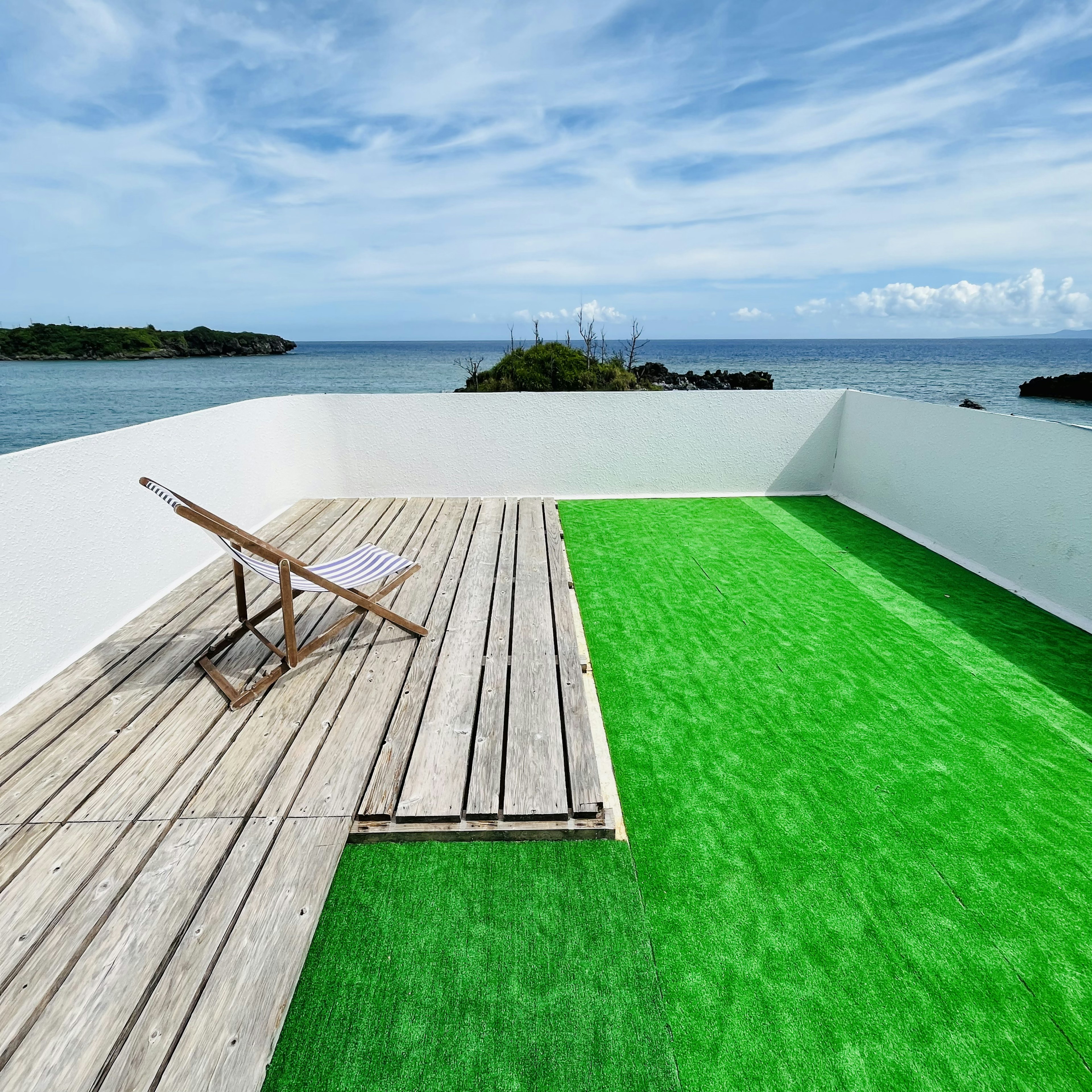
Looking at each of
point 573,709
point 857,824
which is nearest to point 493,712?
point 573,709

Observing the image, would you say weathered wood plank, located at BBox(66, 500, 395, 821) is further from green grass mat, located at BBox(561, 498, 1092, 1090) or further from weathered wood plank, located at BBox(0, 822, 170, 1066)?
green grass mat, located at BBox(561, 498, 1092, 1090)

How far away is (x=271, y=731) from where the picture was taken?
2.15 meters

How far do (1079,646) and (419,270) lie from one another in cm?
1850

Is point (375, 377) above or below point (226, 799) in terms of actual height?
below

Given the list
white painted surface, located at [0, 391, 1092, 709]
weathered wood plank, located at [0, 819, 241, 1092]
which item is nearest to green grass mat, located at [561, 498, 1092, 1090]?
white painted surface, located at [0, 391, 1092, 709]

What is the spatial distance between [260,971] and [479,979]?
1.61 feet

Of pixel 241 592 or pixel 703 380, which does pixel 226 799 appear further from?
pixel 703 380

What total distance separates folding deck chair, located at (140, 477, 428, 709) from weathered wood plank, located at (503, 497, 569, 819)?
0.52 metres

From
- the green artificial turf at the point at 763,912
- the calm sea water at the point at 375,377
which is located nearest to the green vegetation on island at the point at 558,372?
the calm sea water at the point at 375,377

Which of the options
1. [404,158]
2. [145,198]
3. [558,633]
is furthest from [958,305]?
[558,633]

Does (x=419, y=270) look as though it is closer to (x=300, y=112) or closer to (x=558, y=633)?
(x=300, y=112)

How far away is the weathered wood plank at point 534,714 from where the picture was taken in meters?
1.83

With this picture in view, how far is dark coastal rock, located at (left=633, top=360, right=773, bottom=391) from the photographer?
22141mm

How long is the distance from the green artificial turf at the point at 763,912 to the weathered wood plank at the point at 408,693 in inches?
6.5
